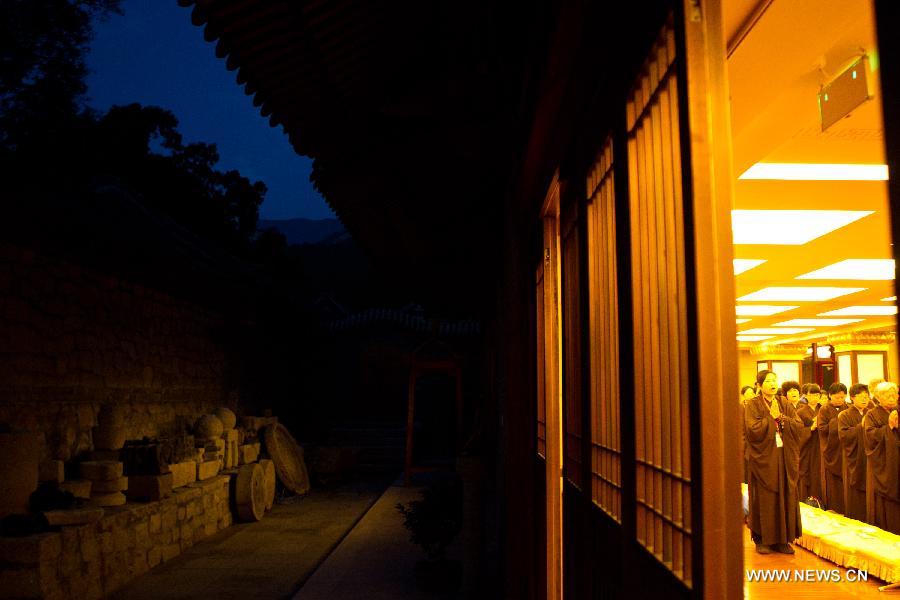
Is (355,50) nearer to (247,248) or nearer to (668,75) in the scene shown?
(668,75)

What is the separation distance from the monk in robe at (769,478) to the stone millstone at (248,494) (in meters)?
6.50

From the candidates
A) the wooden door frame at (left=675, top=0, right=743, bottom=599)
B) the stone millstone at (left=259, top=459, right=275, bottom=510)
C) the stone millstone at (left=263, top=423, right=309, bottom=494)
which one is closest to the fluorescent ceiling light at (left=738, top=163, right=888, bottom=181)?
the wooden door frame at (left=675, top=0, right=743, bottom=599)

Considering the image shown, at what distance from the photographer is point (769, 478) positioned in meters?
6.88

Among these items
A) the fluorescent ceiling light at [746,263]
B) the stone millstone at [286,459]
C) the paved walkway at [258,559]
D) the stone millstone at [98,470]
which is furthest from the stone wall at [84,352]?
the fluorescent ceiling light at [746,263]

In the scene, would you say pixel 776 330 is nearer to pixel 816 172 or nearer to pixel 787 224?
pixel 787 224

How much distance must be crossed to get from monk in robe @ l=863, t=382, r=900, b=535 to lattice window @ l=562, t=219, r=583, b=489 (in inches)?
216

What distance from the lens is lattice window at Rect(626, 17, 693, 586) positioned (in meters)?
1.40

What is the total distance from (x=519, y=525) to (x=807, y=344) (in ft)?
46.5

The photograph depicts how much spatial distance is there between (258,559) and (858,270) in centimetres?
693

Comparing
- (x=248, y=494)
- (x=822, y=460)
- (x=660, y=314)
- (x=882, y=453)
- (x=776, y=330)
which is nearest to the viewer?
(x=660, y=314)

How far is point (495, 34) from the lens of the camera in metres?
2.76

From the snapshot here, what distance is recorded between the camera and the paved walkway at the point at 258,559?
254 inches

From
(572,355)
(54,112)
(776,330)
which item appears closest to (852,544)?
(572,355)

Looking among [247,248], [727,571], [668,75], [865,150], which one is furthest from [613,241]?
[247,248]
